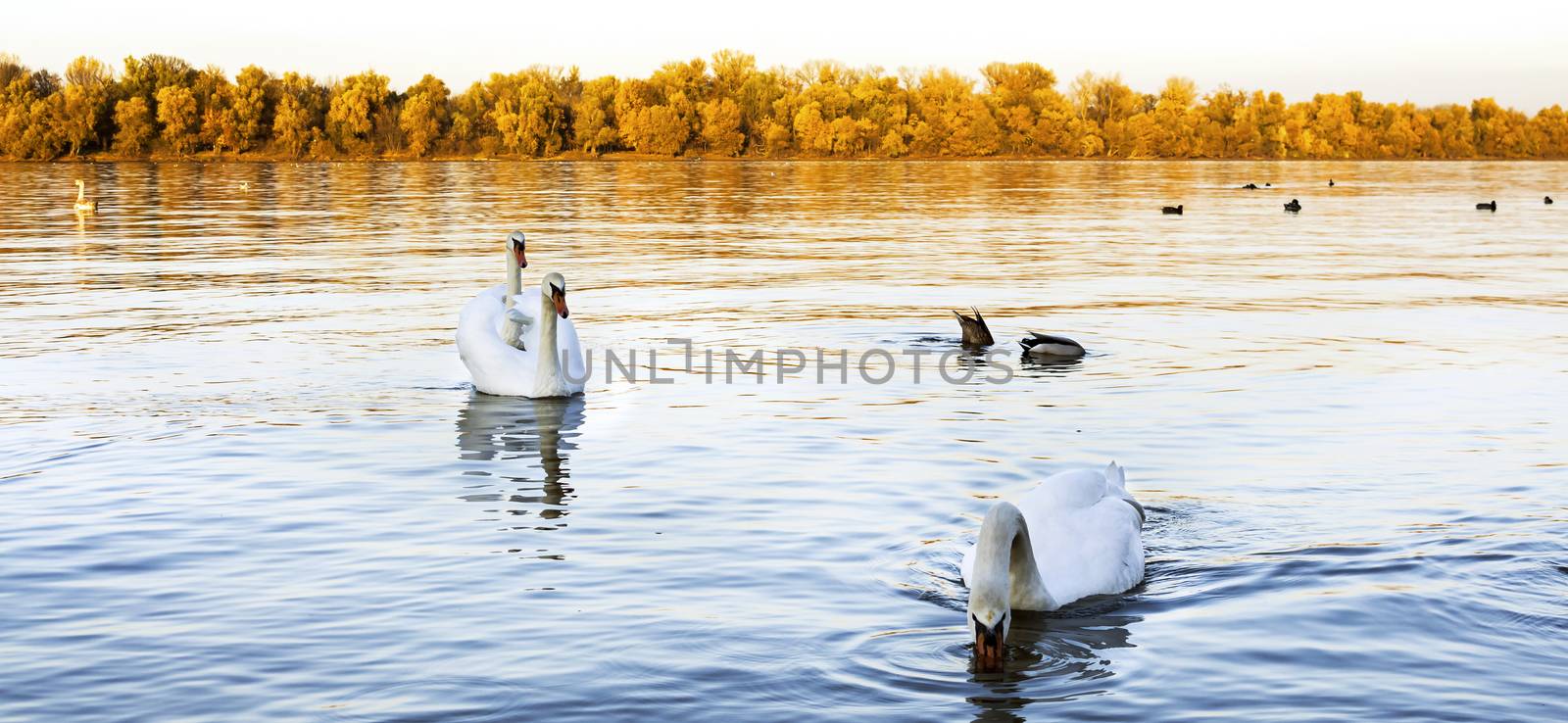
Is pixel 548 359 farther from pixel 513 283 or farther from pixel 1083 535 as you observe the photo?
pixel 1083 535

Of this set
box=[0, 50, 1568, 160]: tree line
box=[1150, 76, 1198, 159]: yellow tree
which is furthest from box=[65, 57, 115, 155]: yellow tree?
box=[1150, 76, 1198, 159]: yellow tree

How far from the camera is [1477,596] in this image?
10.0 m

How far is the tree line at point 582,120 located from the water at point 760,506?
147 meters

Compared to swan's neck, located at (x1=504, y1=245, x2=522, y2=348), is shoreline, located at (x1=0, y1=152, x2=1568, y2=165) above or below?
below

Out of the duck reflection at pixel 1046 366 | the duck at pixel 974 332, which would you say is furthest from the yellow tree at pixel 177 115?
the duck reflection at pixel 1046 366

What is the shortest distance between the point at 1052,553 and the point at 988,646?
1.50 meters

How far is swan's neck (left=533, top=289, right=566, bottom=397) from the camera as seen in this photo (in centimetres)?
1775

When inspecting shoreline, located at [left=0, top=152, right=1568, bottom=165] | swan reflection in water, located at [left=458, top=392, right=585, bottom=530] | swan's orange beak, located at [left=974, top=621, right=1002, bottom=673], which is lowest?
swan reflection in water, located at [left=458, top=392, right=585, bottom=530]

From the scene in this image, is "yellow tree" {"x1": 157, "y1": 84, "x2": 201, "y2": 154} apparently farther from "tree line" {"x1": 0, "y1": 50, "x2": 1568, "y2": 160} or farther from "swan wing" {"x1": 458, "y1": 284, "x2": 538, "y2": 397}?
"swan wing" {"x1": 458, "y1": 284, "x2": 538, "y2": 397}

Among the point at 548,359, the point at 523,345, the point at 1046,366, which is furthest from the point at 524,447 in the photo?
the point at 1046,366

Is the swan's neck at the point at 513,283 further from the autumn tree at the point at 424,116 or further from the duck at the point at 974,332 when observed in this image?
the autumn tree at the point at 424,116

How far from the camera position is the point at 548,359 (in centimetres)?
1781

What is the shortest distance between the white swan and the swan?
7.86 meters

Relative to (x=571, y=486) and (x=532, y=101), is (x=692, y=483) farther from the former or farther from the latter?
(x=532, y=101)
